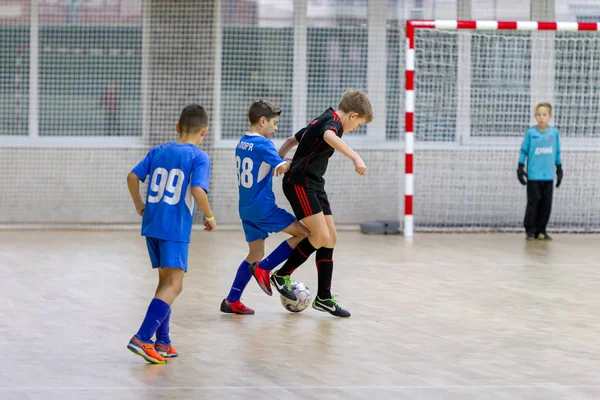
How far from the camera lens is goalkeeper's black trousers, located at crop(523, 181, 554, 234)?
1187cm

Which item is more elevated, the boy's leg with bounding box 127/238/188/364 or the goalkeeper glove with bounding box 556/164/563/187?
the goalkeeper glove with bounding box 556/164/563/187

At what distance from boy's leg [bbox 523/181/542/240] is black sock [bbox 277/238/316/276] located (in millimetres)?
5918

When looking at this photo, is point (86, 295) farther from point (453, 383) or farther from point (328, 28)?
point (328, 28)

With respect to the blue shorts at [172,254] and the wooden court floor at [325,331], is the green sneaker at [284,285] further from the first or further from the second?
the blue shorts at [172,254]

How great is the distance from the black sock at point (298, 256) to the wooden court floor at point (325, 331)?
31cm

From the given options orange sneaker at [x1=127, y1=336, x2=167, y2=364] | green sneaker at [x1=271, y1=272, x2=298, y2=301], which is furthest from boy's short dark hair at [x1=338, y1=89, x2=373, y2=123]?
orange sneaker at [x1=127, y1=336, x2=167, y2=364]

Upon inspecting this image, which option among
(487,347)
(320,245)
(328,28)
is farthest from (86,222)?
(487,347)

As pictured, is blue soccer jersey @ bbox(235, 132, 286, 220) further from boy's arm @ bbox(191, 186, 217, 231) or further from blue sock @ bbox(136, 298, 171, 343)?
blue sock @ bbox(136, 298, 171, 343)

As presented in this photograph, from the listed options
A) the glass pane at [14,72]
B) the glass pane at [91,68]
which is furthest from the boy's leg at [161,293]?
the glass pane at [14,72]

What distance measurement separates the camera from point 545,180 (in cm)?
1187

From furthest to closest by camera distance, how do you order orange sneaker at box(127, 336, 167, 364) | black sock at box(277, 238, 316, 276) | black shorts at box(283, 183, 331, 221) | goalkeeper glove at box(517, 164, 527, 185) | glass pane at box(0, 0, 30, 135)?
glass pane at box(0, 0, 30, 135) → goalkeeper glove at box(517, 164, 527, 185) → black sock at box(277, 238, 316, 276) → black shorts at box(283, 183, 331, 221) → orange sneaker at box(127, 336, 167, 364)

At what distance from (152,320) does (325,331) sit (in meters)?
1.38

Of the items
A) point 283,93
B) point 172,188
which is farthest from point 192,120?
point 283,93

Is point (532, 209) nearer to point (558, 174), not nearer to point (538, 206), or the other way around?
point (538, 206)
